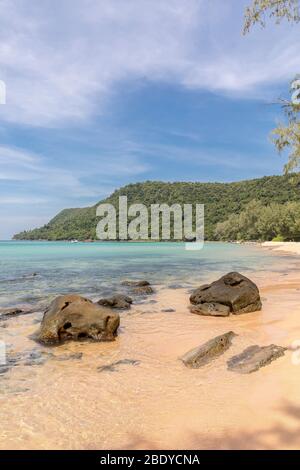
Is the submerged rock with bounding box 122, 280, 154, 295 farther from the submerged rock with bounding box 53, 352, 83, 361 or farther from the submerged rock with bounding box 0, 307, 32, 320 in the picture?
the submerged rock with bounding box 53, 352, 83, 361

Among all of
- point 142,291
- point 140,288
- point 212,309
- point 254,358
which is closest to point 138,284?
point 140,288

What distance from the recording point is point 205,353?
7.85 metres

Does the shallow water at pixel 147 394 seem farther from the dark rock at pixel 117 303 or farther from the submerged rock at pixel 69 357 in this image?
the dark rock at pixel 117 303

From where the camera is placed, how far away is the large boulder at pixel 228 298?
12320 millimetres

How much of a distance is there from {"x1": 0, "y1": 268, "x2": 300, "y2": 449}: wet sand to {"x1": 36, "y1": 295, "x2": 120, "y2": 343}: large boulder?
1.17ft

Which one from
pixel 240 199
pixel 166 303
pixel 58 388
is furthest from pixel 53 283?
pixel 240 199

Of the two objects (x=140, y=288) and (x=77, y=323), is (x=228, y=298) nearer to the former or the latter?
(x=77, y=323)

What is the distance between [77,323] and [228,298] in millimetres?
5849

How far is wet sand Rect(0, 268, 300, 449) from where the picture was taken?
4641 mm

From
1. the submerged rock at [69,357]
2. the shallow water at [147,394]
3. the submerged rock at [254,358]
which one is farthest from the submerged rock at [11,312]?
the submerged rock at [254,358]
